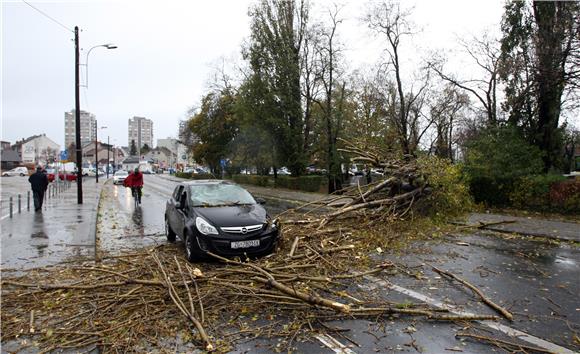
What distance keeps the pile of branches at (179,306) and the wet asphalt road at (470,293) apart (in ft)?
0.92

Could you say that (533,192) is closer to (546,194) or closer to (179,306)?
(546,194)

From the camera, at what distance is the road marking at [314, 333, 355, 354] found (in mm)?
4145

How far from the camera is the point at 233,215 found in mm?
8008

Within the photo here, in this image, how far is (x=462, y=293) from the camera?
6.03 metres

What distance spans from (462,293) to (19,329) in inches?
227

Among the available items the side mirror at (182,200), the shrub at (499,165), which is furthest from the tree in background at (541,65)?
the side mirror at (182,200)

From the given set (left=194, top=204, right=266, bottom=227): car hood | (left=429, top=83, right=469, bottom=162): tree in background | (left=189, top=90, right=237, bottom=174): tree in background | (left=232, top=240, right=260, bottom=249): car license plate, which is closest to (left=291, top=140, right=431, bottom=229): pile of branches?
(left=194, top=204, right=266, bottom=227): car hood

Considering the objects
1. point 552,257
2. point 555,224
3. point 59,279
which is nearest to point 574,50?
point 555,224

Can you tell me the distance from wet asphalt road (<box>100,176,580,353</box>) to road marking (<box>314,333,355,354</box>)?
0.07 feet

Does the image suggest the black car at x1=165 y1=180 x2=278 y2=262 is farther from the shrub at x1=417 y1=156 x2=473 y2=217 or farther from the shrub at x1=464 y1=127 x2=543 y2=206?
the shrub at x1=464 y1=127 x2=543 y2=206

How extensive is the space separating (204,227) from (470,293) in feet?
15.1

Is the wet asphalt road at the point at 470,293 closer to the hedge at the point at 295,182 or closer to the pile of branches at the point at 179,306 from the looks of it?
the pile of branches at the point at 179,306

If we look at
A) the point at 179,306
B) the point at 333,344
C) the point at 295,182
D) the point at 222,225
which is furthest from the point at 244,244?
the point at 295,182

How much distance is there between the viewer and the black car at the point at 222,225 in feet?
24.4
